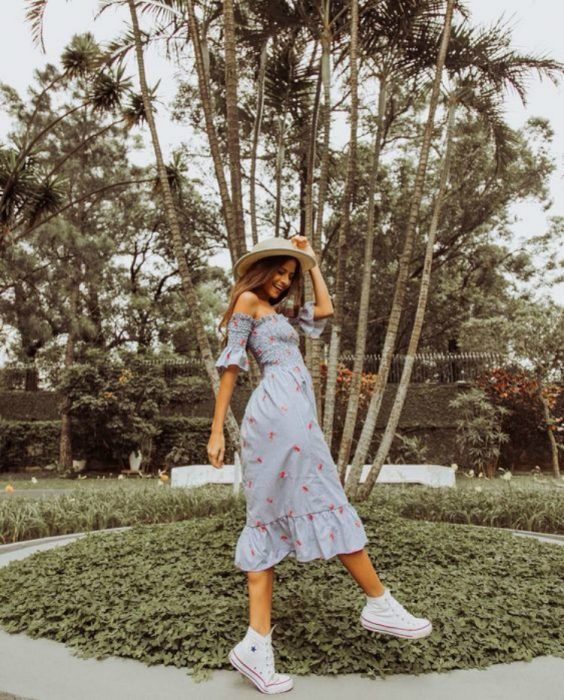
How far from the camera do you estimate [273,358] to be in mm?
2664

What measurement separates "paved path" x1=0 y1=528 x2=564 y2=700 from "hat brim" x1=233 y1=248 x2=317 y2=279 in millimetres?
1688

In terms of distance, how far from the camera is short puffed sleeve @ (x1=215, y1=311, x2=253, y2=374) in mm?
2623

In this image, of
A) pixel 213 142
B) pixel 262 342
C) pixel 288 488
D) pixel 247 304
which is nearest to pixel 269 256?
pixel 247 304

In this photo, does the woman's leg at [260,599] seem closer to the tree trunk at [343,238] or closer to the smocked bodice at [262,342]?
the smocked bodice at [262,342]

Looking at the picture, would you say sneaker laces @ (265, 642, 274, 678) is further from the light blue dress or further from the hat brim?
the hat brim

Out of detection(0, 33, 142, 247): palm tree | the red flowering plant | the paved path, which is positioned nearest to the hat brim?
the paved path

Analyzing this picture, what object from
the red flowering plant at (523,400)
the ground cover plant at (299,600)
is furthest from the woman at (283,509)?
the red flowering plant at (523,400)

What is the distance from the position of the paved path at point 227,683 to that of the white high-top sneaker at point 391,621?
0.58ft

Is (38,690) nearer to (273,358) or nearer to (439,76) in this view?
(273,358)

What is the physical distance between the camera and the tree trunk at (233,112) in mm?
4691

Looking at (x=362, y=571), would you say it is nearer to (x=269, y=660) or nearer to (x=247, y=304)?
(x=269, y=660)

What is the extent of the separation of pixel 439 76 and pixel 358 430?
29.1 ft

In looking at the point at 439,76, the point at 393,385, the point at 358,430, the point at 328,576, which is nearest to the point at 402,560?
the point at 328,576

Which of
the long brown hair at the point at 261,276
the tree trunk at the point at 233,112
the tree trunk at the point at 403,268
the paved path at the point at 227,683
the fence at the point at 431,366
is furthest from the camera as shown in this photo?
the fence at the point at 431,366
